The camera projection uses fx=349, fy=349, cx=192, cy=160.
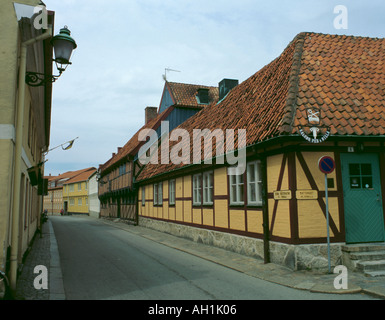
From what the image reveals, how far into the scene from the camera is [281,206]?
8531 mm

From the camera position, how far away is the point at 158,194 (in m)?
19.5

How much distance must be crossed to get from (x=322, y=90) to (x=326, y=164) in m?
2.55

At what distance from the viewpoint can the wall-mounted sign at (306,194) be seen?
8.12 meters

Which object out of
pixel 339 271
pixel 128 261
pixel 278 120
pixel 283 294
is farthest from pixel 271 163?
pixel 128 261

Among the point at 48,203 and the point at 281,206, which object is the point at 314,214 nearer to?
the point at 281,206

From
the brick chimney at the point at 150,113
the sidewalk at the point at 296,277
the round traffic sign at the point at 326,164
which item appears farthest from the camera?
the brick chimney at the point at 150,113

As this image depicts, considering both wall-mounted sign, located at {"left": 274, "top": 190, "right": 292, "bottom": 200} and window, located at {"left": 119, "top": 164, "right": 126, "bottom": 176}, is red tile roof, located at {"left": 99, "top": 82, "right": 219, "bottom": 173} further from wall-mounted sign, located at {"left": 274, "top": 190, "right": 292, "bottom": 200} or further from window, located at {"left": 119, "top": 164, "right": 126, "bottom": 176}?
wall-mounted sign, located at {"left": 274, "top": 190, "right": 292, "bottom": 200}

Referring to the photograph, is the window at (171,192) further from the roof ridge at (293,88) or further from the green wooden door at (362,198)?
the green wooden door at (362,198)

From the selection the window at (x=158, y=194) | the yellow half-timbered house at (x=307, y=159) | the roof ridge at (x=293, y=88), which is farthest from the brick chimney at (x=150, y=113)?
the roof ridge at (x=293, y=88)

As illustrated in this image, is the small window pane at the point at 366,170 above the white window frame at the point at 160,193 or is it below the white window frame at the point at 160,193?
above

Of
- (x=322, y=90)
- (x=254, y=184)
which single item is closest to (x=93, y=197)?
(x=254, y=184)

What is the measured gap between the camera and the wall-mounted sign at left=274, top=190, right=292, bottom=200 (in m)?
8.22

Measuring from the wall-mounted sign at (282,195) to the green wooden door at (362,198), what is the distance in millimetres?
1455

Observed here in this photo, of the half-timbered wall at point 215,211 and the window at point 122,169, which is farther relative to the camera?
the window at point 122,169
